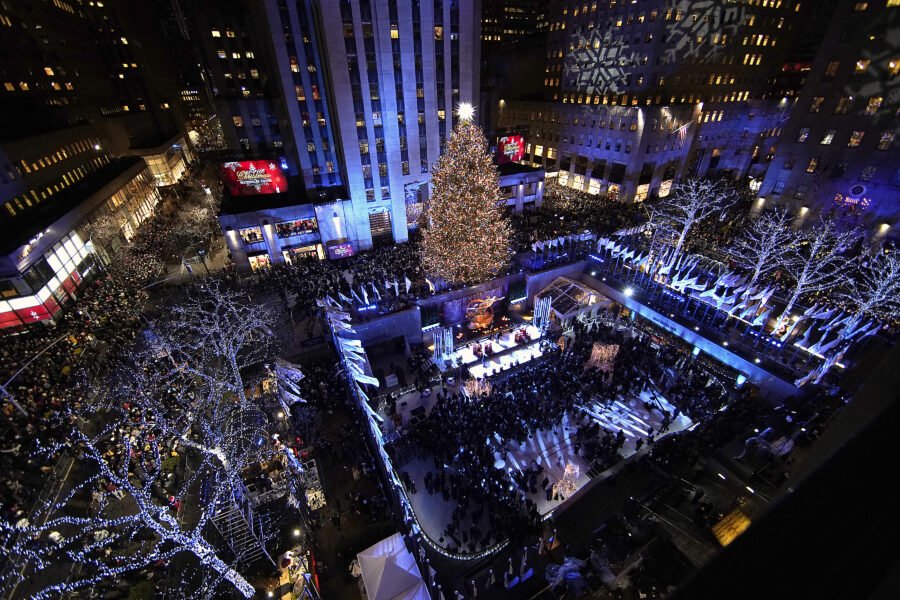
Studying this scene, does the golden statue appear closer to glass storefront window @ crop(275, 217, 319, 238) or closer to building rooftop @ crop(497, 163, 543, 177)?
glass storefront window @ crop(275, 217, 319, 238)

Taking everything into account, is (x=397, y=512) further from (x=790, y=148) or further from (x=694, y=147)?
(x=694, y=147)

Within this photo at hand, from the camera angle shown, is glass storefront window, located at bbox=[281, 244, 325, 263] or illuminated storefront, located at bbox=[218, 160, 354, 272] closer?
illuminated storefront, located at bbox=[218, 160, 354, 272]

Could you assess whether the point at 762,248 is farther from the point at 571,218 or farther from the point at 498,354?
the point at 498,354

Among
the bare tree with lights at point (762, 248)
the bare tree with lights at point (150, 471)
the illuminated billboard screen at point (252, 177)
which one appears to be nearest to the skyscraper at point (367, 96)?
the illuminated billboard screen at point (252, 177)

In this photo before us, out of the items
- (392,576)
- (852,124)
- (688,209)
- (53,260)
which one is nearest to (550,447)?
(392,576)

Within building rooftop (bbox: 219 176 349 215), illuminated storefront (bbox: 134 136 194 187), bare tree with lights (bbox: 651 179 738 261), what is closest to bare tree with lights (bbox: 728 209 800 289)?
bare tree with lights (bbox: 651 179 738 261)

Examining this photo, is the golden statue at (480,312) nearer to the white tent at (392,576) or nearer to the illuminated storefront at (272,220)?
the white tent at (392,576)

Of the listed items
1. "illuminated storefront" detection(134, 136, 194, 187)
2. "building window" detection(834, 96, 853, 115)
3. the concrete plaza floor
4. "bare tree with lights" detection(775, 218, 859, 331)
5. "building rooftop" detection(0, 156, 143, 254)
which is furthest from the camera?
"illuminated storefront" detection(134, 136, 194, 187)
